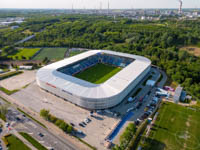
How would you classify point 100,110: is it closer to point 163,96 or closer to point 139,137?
point 139,137

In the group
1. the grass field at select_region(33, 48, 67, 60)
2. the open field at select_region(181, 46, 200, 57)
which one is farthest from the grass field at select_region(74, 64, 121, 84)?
the open field at select_region(181, 46, 200, 57)

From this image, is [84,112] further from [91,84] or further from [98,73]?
[98,73]

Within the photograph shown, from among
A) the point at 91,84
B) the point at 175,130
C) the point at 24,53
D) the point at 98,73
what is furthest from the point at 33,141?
the point at 24,53

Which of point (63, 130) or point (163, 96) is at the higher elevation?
point (163, 96)

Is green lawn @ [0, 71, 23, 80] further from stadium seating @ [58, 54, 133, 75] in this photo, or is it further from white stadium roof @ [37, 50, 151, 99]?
stadium seating @ [58, 54, 133, 75]

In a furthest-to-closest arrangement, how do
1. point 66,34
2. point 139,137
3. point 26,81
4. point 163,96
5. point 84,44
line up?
point 66,34, point 84,44, point 26,81, point 163,96, point 139,137

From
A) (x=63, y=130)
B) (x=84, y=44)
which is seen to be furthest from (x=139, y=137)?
(x=84, y=44)

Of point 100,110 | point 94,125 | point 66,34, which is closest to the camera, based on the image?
point 94,125
